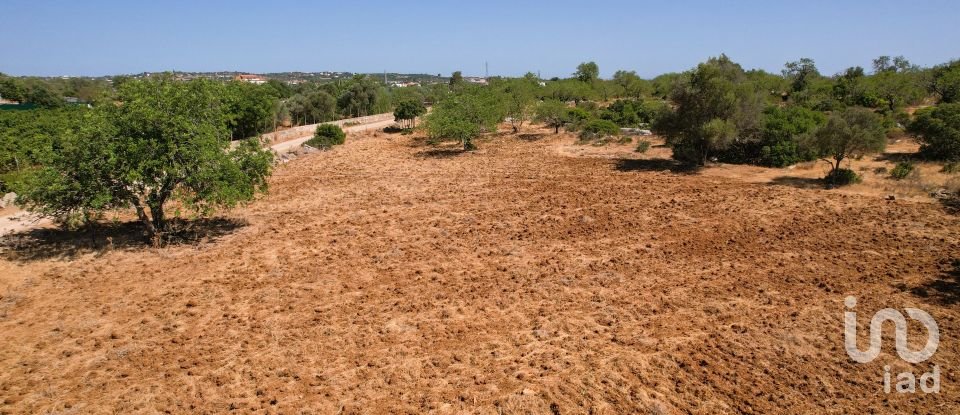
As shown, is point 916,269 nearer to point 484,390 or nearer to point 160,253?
point 484,390

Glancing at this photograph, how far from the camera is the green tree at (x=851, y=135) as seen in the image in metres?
19.3

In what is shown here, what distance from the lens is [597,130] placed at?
119 ft

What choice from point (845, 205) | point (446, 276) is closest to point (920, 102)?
point (845, 205)

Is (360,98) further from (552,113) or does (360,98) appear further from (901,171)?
(901,171)

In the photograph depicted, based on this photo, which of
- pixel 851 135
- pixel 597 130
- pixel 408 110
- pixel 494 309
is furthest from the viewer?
pixel 408 110

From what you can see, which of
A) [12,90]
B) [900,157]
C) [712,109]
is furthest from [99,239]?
[12,90]

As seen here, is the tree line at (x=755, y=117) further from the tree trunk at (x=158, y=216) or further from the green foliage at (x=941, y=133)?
the tree trunk at (x=158, y=216)

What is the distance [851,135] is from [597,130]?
59.9ft

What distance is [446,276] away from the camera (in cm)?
1251

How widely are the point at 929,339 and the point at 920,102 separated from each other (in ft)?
152

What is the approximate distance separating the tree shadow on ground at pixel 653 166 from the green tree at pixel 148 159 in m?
18.3

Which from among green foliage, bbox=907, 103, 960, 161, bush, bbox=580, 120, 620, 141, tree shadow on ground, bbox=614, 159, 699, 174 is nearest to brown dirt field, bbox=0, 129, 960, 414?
tree shadow on ground, bbox=614, 159, 699, 174

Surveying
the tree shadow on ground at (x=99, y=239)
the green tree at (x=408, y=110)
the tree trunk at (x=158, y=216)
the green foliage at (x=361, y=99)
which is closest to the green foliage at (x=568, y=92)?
the green tree at (x=408, y=110)

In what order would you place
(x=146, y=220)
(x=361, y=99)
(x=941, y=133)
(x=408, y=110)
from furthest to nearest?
(x=361, y=99)
(x=408, y=110)
(x=941, y=133)
(x=146, y=220)
